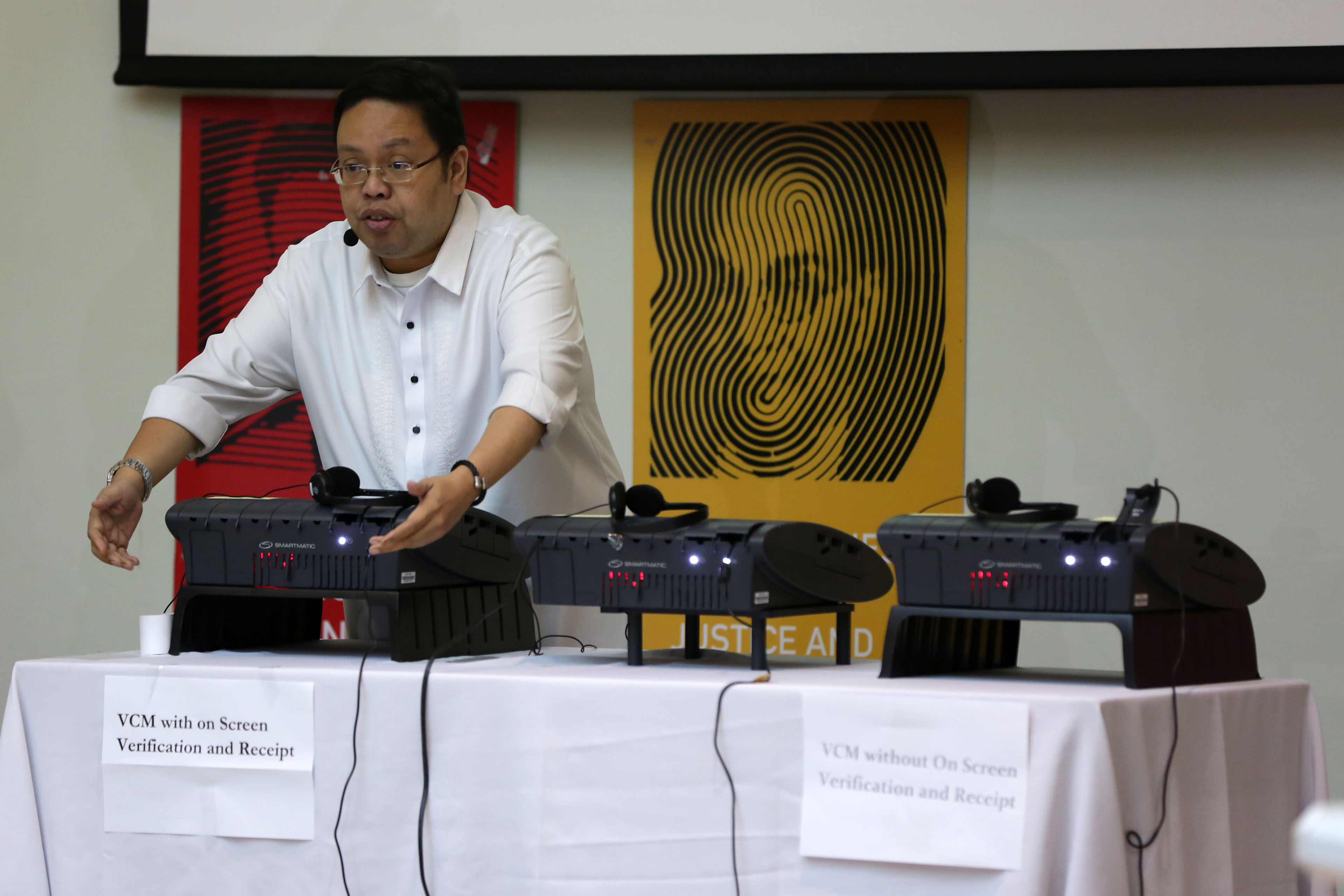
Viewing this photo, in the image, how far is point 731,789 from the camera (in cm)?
130

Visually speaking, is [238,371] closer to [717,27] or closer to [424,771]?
[424,771]

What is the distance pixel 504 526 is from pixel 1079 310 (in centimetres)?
193

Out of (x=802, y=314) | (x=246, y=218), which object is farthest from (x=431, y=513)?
(x=246, y=218)

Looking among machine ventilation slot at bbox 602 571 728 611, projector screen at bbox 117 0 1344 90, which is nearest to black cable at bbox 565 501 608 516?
machine ventilation slot at bbox 602 571 728 611

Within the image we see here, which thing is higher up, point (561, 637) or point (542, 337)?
point (542, 337)

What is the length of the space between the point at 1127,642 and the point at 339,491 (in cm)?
93

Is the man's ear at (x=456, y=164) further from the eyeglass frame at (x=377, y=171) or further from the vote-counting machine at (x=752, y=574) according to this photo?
the vote-counting machine at (x=752, y=574)

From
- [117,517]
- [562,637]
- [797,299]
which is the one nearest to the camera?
[117,517]

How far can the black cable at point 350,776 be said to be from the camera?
4.58ft

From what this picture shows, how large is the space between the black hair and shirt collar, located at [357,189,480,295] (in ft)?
0.32

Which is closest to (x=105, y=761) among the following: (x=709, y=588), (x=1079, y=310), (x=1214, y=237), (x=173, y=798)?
(x=173, y=798)

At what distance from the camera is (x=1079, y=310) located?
313 cm

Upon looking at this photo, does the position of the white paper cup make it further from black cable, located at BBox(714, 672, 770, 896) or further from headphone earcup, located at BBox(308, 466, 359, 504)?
black cable, located at BBox(714, 672, 770, 896)

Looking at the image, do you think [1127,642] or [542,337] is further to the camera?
[542,337]
